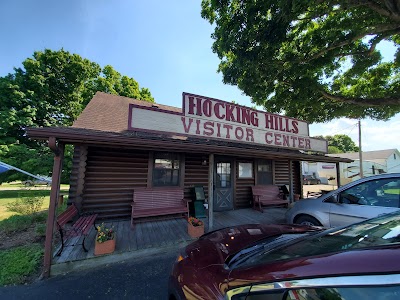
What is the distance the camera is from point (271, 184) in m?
9.05

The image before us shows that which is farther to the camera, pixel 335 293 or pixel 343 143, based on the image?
pixel 343 143

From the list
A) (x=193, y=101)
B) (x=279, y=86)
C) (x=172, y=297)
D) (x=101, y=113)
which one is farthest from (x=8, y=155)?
(x=279, y=86)

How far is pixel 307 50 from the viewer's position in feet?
24.3

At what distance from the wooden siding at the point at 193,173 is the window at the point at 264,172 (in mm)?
2743

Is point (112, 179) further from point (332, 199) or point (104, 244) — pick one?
point (332, 199)

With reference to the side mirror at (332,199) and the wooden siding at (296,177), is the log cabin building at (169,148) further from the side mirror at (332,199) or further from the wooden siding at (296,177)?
the wooden siding at (296,177)

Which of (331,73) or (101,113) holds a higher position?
(331,73)

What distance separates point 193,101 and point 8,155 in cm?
1359

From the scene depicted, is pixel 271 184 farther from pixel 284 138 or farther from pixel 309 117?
pixel 309 117

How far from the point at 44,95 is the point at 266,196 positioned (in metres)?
17.5

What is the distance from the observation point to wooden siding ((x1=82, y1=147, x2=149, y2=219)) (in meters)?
5.92

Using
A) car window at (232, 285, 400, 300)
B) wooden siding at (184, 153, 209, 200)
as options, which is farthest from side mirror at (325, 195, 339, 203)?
wooden siding at (184, 153, 209, 200)

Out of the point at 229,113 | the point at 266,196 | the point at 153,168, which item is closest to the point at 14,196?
the point at 153,168

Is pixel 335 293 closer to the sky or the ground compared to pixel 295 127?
closer to the ground
